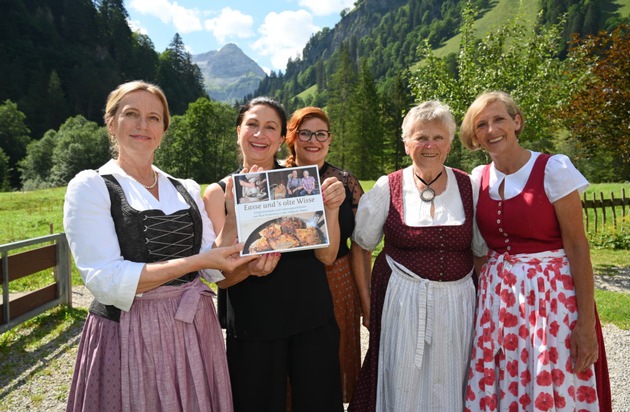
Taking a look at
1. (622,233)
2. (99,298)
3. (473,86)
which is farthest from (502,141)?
(622,233)

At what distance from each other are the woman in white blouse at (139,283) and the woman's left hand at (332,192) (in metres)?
0.64

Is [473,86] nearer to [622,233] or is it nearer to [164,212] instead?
[622,233]

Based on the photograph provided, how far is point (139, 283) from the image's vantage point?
2168 mm

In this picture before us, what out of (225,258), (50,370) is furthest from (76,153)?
(225,258)

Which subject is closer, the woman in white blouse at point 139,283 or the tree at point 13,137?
the woman in white blouse at point 139,283

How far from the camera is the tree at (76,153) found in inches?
2104

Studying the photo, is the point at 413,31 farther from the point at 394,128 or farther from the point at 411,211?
the point at 411,211

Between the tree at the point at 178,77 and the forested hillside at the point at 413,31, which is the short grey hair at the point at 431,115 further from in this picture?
the forested hillside at the point at 413,31

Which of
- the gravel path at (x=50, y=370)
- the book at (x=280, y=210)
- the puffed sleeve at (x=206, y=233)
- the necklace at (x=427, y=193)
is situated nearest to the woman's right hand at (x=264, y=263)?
the book at (x=280, y=210)

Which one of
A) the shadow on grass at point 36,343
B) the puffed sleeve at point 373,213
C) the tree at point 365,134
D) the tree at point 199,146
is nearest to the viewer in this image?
the puffed sleeve at point 373,213

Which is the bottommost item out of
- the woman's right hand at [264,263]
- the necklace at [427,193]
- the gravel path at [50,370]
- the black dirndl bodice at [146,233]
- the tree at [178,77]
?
the gravel path at [50,370]

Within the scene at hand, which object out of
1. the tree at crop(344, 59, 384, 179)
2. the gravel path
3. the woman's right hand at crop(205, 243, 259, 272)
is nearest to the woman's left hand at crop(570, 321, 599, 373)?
the woman's right hand at crop(205, 243, 259, 272)

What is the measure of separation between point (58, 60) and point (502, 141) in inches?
3909

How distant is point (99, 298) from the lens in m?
2.20
